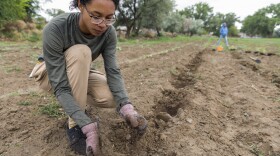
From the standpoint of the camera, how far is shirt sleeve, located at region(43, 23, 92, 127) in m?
1.84

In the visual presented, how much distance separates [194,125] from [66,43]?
1.70 metres

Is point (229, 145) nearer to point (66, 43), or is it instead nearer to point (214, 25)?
point (66, 43)

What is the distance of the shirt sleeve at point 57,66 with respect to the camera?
6.05 ft

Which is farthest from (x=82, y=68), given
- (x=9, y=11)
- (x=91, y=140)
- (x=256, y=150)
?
(x=9, y=11)

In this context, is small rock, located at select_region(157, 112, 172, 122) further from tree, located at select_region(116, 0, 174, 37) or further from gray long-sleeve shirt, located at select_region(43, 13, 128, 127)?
tree, located at select_region(116, 0, 174, 37)

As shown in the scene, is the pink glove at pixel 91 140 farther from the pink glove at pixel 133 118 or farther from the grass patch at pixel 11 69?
the grass patch at pixel 11 69

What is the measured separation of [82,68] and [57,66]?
0.62ft

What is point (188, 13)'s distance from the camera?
7312 centimetres

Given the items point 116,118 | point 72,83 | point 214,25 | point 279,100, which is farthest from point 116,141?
point 214,25

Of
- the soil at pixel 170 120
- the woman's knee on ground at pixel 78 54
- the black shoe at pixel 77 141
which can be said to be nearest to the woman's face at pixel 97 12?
the woman's knee on ground at pixel 78 54

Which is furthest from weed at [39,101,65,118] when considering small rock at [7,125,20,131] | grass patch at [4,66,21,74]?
grass patch at [4,66,21,74]

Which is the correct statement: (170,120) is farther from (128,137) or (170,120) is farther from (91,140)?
(91,140)

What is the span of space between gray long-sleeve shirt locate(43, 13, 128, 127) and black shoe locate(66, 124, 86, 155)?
44cm

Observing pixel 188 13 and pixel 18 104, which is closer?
pixel 18 104
